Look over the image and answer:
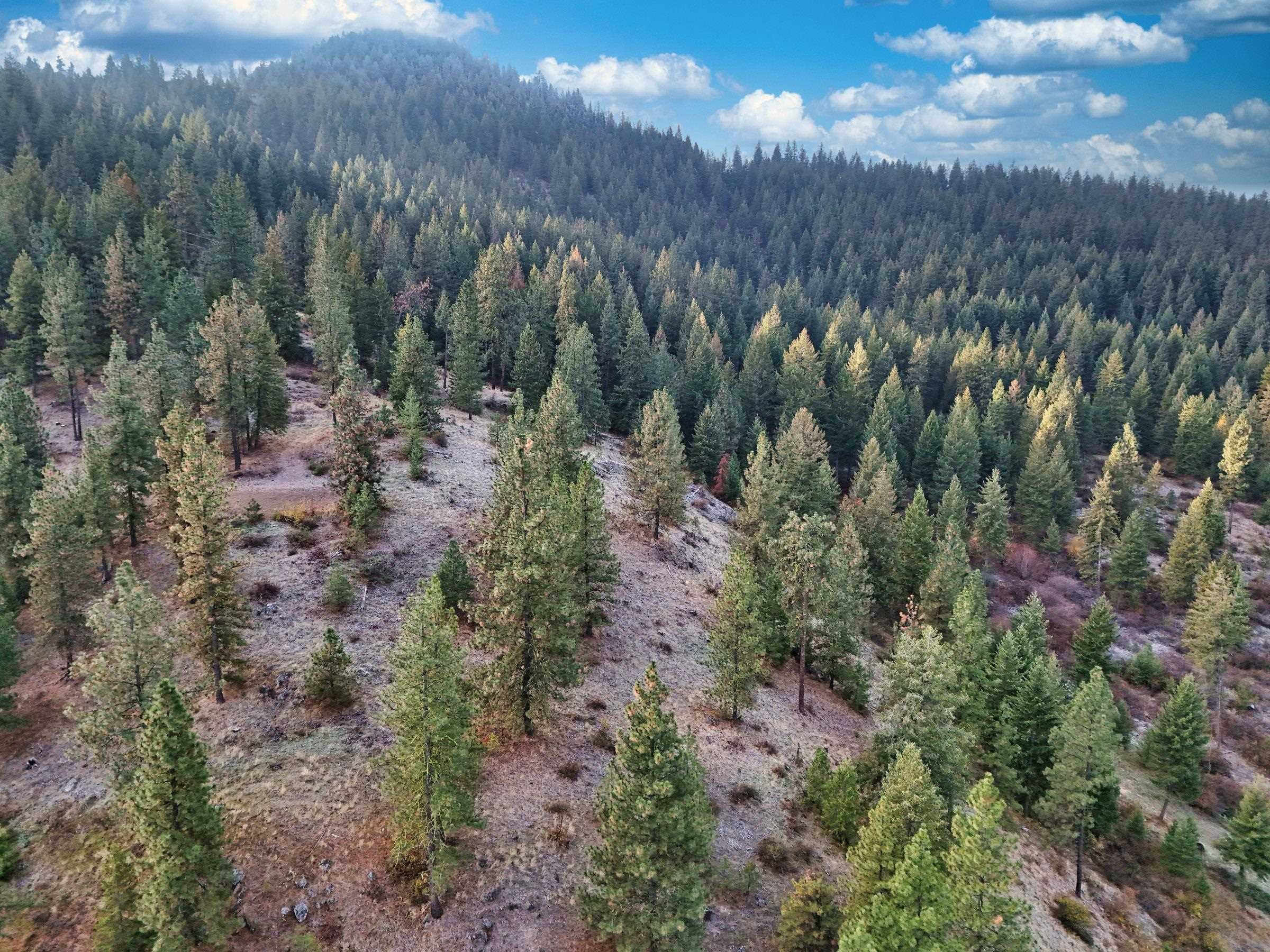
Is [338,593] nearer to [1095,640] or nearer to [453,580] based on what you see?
[453,580]

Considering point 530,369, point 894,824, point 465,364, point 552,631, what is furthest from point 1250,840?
Answer: point 465,364

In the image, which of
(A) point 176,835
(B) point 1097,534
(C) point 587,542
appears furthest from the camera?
(B) point 1097,534

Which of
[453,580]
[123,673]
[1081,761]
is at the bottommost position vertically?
[1081,761]

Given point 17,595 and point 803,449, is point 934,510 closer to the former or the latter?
point 803,449

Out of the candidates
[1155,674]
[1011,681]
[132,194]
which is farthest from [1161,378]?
[132,194]

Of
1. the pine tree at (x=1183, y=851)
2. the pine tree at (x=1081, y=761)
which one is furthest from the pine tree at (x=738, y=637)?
the pine tree at (x=1183, y=851)

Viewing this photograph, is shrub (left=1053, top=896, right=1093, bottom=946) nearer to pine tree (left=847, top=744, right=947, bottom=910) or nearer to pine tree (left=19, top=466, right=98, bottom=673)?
pine tree (left=847, top=744, right=947, bottom=910)
